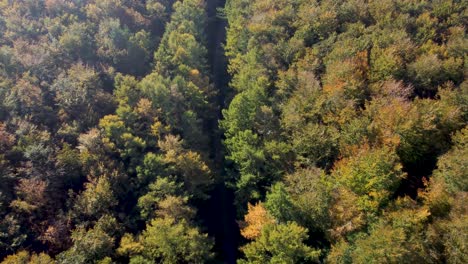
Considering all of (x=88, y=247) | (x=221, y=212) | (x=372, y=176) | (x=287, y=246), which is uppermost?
(x=221, y=212)

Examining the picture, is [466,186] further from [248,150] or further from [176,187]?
[176,187]

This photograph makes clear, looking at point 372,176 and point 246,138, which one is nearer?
point 372,176

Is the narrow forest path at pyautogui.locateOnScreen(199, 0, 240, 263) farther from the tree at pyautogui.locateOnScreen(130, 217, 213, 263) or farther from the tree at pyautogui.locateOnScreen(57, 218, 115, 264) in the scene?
the tree at pyautogui.locateOnScreen(57, 218, 115, 264)

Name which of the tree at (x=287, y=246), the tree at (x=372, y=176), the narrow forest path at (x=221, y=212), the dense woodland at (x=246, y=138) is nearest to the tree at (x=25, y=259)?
the dense woodland at (x=246, y=138)

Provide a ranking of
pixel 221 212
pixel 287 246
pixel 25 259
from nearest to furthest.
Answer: pixel 287 246 < pixel 25 259 < pixel 221 212

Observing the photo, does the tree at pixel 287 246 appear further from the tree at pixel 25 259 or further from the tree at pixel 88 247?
the tree at pixel 25 259

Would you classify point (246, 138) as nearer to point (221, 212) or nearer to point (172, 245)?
point (221, 212)

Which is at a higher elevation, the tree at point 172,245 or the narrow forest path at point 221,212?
the narrow forest path at point 221,212

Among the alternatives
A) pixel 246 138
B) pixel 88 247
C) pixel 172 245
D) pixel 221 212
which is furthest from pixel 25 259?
pixel 246 138

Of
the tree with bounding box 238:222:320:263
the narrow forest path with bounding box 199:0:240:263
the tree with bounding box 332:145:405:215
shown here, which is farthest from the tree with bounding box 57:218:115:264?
the tree with bounding box 332:145:405:215
